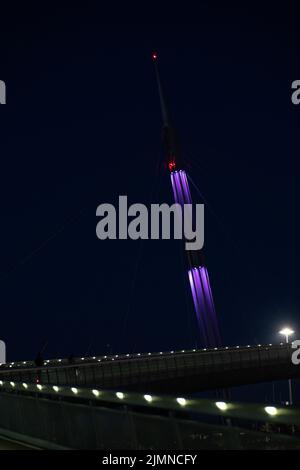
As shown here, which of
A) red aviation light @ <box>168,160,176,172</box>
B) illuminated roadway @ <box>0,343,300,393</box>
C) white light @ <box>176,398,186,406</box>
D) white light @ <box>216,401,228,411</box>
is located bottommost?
white light @ <box>216,401,228,411</box>

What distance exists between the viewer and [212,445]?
9891 mm

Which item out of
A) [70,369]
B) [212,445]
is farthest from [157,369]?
[212,445]

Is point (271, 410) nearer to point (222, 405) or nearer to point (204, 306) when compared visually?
point (222, 405)

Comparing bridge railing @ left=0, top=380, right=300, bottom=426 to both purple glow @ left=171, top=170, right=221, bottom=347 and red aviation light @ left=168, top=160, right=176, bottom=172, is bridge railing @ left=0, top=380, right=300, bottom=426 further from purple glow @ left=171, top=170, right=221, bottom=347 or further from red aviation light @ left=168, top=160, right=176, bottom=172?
red aviation light @ left=168, top=160, right=176, bottom=172

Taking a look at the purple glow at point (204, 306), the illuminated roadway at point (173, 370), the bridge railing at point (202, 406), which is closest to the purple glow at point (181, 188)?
the purple glow at point (204, 306)

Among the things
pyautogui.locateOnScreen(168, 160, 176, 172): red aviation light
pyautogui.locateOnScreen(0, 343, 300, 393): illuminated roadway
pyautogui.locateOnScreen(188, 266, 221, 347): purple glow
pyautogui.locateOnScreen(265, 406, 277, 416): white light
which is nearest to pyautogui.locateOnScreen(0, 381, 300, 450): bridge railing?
pyautogui.locateOnScreen(265, 406, 277, 416): white light

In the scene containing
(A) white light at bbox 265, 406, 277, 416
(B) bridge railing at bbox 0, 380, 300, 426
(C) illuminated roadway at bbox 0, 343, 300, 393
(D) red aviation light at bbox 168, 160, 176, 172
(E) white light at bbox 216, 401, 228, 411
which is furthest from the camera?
(D) red aviation light at bbox 168, 160, 176, 172

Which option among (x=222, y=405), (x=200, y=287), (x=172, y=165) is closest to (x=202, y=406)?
(x=222, y=405)

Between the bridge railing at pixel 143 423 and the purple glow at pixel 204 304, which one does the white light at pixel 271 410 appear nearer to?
the bridge railing at pixel 143 423

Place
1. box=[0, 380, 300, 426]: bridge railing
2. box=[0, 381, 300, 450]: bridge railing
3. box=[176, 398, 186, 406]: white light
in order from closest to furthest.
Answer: box=[0, 380, 300, 426]: bridge railing, box=[0, 381, 300, 450]: bridge railing, box=[176, 398, 186, 406]: white light

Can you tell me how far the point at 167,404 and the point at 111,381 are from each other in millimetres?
33982

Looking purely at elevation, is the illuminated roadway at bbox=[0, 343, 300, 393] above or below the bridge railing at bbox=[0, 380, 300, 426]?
above

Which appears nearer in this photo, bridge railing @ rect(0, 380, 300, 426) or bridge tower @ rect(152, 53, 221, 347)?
bridge railing @ rect(0, 380, 300, 426)
